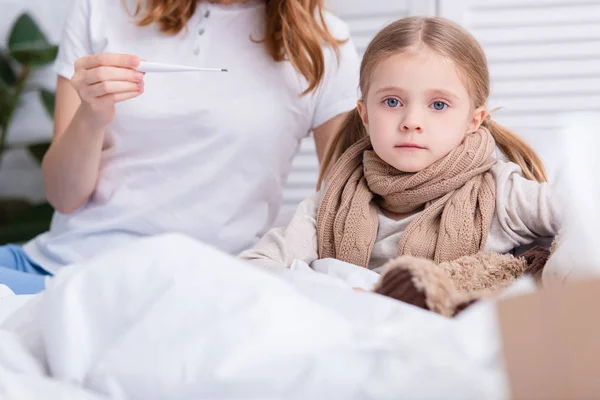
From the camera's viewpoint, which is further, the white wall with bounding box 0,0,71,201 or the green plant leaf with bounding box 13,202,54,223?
the white wall with bounding box 0,0,71,201

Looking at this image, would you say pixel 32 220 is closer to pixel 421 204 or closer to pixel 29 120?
pixel 29 120

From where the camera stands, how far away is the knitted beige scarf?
112 centimetres

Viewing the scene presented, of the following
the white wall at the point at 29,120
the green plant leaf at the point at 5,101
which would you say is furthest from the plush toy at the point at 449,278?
the white wall at the point at 29,120

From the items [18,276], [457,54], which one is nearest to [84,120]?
[18,276]

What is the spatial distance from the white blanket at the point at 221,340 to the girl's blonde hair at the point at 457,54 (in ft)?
1.82

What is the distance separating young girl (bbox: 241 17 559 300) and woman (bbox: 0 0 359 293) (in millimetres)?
314

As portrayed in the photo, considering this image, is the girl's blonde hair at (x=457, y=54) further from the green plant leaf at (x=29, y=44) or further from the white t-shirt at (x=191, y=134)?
the green plant leaf at (x=29, y=44)

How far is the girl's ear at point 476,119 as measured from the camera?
121 centimetres

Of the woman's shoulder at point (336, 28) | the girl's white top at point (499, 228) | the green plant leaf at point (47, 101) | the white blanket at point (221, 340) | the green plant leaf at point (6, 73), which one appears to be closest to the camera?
the white blanket at point (221, 340)

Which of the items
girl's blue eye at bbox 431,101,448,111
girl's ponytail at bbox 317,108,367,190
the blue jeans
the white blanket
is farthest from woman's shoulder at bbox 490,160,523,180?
the blue jeans

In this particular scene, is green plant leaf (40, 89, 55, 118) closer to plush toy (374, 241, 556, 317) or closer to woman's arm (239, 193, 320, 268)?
woman's arm (239, 193, 320, 268)

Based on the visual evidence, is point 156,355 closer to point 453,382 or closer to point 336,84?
point 453,382

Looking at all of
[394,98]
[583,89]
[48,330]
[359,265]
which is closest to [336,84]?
[394,98]

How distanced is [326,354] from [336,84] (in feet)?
3.55
